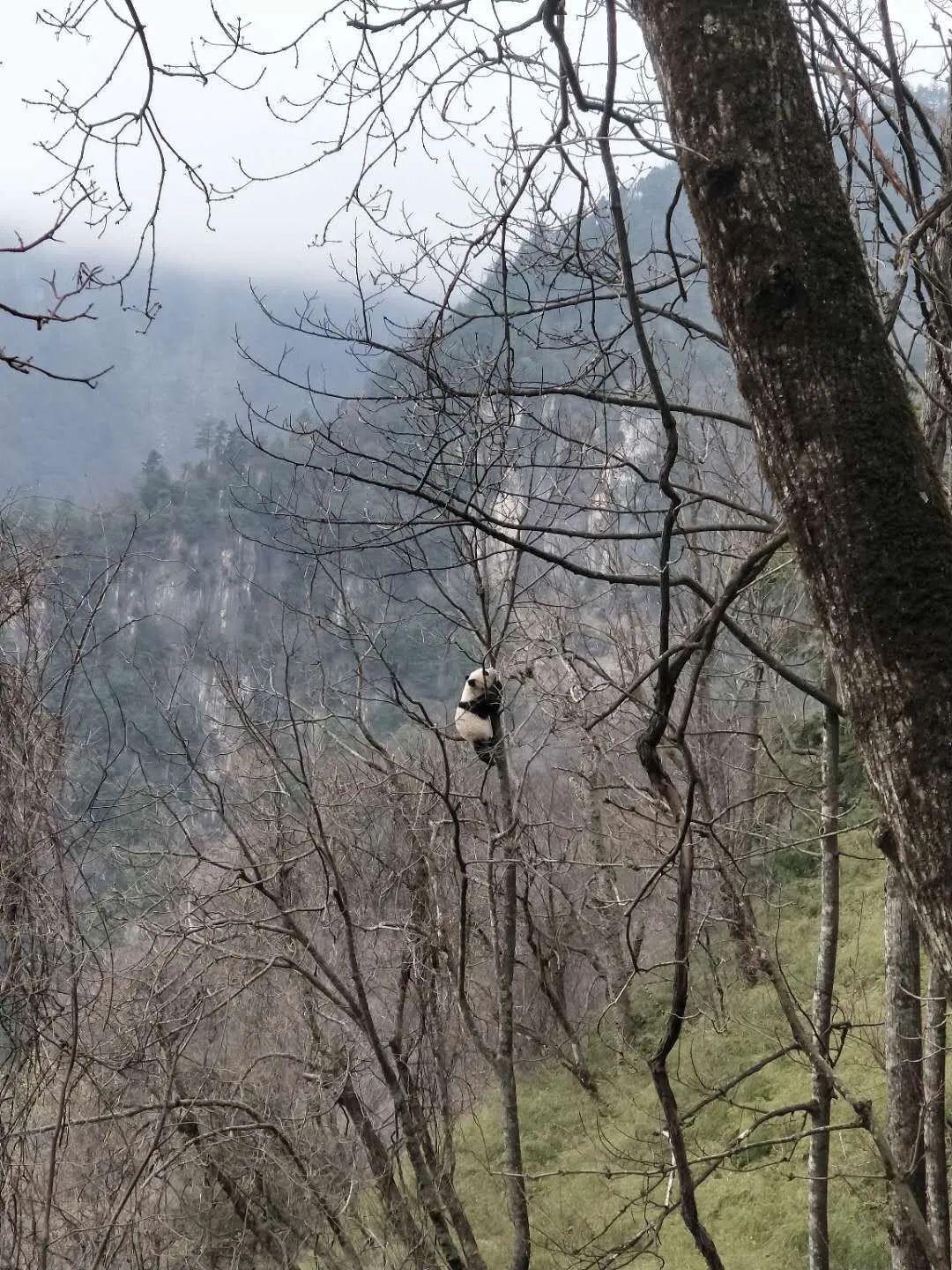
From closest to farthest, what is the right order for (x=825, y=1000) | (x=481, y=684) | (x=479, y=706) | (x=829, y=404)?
(x=829, y=404), (x=825, y=1000), (x=481, y=684), (x=479, y=706)

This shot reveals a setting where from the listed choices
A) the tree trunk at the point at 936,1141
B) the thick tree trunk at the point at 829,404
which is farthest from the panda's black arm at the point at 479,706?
the thick tree trunk at the point at 829,404

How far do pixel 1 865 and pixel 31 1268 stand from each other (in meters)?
1.41

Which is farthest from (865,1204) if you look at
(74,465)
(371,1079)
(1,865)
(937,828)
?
(74,465)

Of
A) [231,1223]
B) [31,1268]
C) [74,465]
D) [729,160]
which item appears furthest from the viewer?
[74,465]

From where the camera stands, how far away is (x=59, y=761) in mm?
4551

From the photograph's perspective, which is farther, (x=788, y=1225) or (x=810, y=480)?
(x=788, y=1225)

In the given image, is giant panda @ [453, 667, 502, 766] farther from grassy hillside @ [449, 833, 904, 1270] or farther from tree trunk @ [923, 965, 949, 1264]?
tree trunk @ [923, 965, 949, 1264]

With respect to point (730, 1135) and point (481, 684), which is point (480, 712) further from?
point (730, 1135)

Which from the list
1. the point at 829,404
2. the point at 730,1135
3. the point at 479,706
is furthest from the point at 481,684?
the point at 730,1135

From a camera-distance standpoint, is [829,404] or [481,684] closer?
[829,404]

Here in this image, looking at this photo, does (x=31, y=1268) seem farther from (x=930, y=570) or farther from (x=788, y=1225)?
(x=788, y=1225)

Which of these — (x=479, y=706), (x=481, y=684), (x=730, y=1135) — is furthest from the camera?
(x=730, y=1135)

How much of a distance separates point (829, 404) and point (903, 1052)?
9.60 feet

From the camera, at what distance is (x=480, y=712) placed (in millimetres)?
4590
